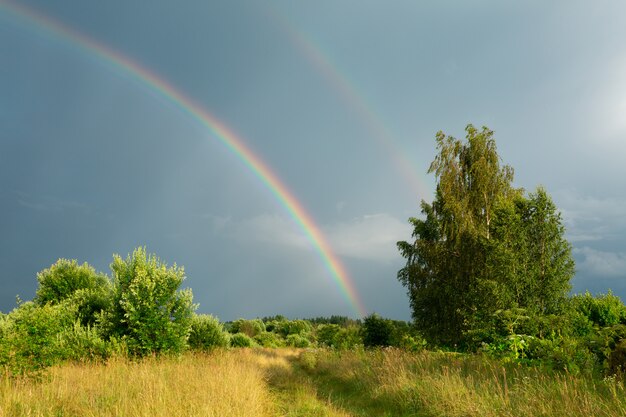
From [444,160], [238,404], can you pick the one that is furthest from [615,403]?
[444,160]

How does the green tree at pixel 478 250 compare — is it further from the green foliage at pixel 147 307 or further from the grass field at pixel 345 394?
the green foliage at pixel 147 307

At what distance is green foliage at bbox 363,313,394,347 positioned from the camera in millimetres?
33156

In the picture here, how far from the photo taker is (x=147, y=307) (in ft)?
52.6

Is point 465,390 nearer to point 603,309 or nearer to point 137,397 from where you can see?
point 137,397

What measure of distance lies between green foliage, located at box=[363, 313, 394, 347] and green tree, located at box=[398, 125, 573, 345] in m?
3.85

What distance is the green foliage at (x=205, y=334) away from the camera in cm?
2056

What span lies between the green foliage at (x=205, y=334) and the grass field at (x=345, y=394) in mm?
8389

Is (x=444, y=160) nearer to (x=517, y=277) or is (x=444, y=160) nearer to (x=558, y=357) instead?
(x=517, y=277)

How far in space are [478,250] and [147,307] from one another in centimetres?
2193

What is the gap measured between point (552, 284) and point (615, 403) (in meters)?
15.7

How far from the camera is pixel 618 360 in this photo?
833 cm

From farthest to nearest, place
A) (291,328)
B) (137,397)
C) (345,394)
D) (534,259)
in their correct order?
(291,328) < (534,259) < (345,394) < (137,397)

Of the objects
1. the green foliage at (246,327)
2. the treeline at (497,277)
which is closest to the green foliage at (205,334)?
the treeline at (497,277)

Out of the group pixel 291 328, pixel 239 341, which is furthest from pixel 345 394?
pixel 291 328
